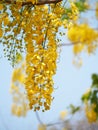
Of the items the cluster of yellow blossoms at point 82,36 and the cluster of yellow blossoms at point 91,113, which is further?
the cluster of yellow blossoms at point 82,36

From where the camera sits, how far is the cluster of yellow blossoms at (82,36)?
34.9ft

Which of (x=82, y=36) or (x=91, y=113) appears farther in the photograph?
(x=82, y=36)

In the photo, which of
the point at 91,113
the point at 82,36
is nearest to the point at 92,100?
the point at 91,113

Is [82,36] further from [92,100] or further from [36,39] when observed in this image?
[36,39]

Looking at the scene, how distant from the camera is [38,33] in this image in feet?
12.3

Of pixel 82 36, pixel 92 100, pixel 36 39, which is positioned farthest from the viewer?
pixel 82 36

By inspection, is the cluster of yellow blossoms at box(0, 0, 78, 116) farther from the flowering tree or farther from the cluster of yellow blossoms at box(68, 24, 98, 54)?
the cluster of yellow blossoms at box(68, 24, 98, 54)

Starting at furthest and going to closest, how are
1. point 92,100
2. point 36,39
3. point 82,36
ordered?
point 82,36 < point 92,100 < point 36,39

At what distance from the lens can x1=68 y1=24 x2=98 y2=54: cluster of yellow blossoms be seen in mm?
10646

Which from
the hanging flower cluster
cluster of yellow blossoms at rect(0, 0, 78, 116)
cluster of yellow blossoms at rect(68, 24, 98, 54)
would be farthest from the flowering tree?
cluster of yellow blossoms at rect(68, 24, 98, 54)

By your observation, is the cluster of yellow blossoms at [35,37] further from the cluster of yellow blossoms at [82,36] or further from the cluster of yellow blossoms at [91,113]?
the cluster of yellow blossoms at [82,36]

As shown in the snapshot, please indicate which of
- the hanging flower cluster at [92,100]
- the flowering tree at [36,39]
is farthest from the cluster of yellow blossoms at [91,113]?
the flowering tree at [36,39]

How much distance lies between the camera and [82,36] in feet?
36.0

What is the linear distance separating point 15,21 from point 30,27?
0.14 meters
